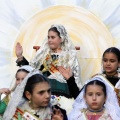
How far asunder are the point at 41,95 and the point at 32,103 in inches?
5.5

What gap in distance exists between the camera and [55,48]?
19.6 feet

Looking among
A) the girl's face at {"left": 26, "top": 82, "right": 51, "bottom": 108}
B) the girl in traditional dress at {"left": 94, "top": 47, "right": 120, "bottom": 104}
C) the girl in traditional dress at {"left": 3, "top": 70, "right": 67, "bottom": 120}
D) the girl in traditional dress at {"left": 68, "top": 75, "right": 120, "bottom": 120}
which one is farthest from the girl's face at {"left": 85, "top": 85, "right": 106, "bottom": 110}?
the girl in traditional dress at {"left": 94, "top": 47, "right": 120, "bottom": 104}

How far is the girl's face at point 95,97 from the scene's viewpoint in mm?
4746

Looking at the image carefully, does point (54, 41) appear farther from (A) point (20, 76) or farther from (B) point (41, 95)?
(B) point (41, 95)

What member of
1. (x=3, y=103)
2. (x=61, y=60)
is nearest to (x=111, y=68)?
(x=61, y=60)

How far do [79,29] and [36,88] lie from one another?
7.50 feet

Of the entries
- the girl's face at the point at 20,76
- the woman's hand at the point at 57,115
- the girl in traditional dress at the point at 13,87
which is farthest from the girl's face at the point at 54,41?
the woman's hand at the point at 57,115

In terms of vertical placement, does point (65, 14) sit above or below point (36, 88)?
above

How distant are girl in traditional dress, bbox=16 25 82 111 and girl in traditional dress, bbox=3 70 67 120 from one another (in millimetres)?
971

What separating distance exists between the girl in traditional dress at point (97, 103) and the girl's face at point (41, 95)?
31cm

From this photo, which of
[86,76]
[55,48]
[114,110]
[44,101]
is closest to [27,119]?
[44,101]

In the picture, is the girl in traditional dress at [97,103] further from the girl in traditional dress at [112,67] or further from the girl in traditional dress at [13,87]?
the girl in traditional dress at [13,87]

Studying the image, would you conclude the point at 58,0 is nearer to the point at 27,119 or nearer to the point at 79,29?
the point at 79,29

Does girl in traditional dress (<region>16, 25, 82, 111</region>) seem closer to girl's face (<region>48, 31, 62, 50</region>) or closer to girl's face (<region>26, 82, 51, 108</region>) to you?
girl's face (<region>48, 31, 62, 50</region>)
